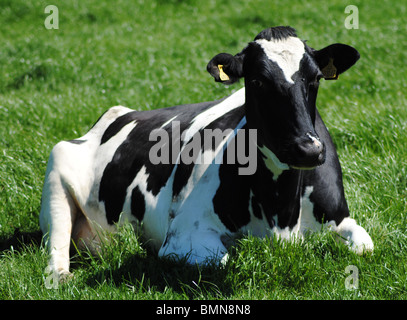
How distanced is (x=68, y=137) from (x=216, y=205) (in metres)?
3.44

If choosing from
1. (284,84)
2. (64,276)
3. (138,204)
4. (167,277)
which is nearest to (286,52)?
(284,84)

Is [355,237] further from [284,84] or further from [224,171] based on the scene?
[284,84]

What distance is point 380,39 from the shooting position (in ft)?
36.4

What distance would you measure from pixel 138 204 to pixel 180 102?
3.49 metres

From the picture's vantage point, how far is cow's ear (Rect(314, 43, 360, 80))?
13.3ft

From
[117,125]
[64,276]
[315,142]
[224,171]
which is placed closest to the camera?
[315,142]

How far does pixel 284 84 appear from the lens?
12.2 feet

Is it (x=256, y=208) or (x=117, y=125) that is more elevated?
(x=117, y=125)

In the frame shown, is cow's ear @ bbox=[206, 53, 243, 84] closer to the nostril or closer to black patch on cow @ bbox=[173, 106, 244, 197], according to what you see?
black patch on cow @ bbox=[173, 106, 244, 197]

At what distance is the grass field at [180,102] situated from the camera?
393cm

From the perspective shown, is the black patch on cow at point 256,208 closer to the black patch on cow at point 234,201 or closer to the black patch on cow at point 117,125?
the black patch on cow at point 234,201

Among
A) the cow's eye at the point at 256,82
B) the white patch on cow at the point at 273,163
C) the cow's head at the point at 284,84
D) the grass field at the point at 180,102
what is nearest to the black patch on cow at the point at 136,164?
the grass field at the point at 180,102
